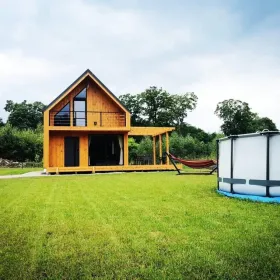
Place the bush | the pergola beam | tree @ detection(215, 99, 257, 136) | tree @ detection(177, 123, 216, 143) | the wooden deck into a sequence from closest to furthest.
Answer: the wooden deck, the pergola beam, the bush, tree @ detection(177, 123, 216, 143), tree @ detection(215, 99, 257, 136)

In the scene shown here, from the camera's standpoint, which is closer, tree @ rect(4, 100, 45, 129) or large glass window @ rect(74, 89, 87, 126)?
large glass window @ rect(74, 89, 87, 126)

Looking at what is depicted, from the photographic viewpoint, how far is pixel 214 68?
2134 cm

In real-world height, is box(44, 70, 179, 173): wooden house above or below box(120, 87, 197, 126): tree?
below

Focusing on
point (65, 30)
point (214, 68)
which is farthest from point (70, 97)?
point (214, 68)

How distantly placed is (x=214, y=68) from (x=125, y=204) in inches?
661

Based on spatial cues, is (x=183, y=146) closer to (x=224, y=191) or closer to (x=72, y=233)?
(x=224, y=191)

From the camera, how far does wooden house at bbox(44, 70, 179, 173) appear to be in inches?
822

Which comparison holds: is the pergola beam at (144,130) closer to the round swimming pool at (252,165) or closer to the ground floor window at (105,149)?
the ground floor window at (105,149)

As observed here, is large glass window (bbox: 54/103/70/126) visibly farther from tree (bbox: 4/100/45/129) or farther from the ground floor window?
tree (bbox: 4/100/45/129)

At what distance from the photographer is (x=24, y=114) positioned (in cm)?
6094

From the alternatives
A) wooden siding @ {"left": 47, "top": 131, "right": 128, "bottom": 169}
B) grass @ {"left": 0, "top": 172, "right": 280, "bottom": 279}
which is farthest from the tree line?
grass @ {"left": 0, "top": 172, "right": 280, "bottom": 279}

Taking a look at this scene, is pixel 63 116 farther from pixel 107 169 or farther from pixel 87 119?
pixel 107 169

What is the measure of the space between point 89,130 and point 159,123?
34.7m

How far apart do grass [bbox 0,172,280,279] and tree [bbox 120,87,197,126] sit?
4910 cm
